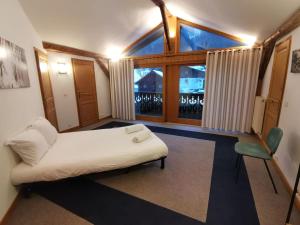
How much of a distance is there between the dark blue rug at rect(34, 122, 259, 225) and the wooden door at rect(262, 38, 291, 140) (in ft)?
4.17

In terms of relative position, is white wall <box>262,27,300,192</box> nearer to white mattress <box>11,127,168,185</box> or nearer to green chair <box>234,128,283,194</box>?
green chair <box>234,128,283,194</box>

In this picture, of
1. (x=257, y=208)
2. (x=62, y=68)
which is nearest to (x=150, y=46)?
(x=62, y=68)

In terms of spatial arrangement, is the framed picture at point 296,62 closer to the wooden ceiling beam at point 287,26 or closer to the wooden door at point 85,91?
the wooden ceiling beam at point 287,26

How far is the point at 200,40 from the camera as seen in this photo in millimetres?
3957

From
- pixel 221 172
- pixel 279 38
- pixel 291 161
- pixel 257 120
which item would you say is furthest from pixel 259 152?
pixel 279 38

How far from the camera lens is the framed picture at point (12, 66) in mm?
1749

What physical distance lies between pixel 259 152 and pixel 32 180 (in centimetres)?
285

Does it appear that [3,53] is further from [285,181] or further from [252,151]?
[285,181]

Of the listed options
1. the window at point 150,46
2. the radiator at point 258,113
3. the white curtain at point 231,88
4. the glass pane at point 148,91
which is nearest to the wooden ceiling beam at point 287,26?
the white curtain at point 231,88

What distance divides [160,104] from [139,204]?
11.5 feet

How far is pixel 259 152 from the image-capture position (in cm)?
200

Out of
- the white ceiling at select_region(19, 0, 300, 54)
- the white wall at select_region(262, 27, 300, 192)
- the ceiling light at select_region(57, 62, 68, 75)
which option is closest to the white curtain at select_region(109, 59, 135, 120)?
the white ceiling at select_region(19, 0, 300, 54)

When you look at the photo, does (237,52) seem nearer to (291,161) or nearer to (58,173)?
(291,161)

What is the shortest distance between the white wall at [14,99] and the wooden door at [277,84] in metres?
3.84
